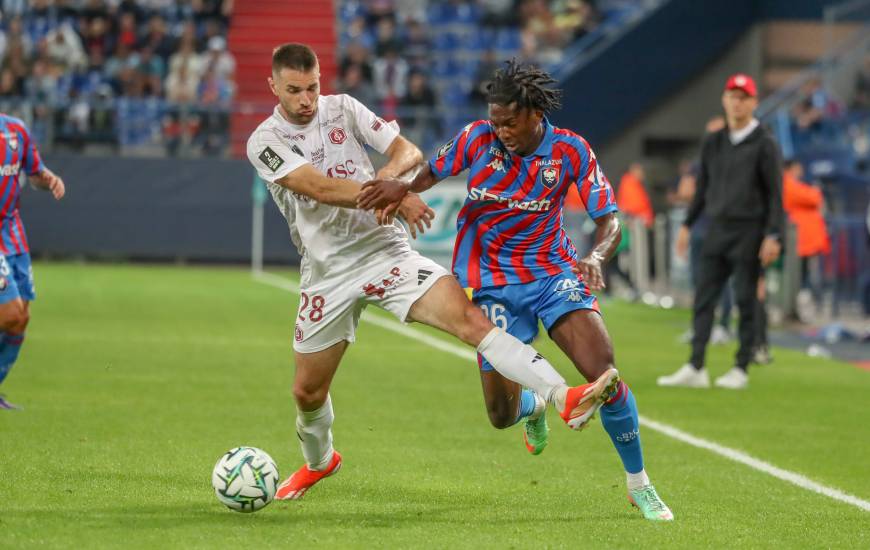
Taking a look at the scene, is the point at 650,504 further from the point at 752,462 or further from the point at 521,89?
the point at 752,462

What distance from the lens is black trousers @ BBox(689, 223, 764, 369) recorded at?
12.5 metres

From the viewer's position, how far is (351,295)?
7.16 m

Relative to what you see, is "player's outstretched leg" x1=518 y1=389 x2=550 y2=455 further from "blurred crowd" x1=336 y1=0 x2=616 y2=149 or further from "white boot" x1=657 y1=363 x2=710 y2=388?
"blurred crowd" x1=336 y1=0 x2=616 y2=149

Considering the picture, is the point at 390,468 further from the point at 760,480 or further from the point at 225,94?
the point at 225,94

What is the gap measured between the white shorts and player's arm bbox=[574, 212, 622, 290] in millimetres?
674

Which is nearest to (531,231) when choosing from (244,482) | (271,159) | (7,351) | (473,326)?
(473,326)

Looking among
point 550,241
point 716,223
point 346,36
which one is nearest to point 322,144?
point 550,241

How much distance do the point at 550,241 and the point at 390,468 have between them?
5.63 ft

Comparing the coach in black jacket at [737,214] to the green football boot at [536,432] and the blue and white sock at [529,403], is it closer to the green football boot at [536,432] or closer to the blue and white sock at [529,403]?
the green football boot at [536,432]

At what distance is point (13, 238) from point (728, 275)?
6009 millimetres

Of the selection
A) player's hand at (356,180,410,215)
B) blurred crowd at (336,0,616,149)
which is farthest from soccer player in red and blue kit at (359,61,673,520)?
blurred crowd at (336,0,616,149)

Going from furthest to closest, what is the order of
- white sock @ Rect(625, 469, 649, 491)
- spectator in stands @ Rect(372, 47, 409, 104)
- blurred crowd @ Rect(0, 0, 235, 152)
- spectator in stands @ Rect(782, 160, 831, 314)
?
spectator in stands @ Rect(372, 47, 409, 104) → blurred crowd @ Rect(0, 0, 235, 152) → spectator in stands @ Rect(782, 160, 831, 314) → white sock @ Rect(625, 469, 649, 491)

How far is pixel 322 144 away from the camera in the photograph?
7234 mm

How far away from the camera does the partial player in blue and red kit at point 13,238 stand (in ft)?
32.0
